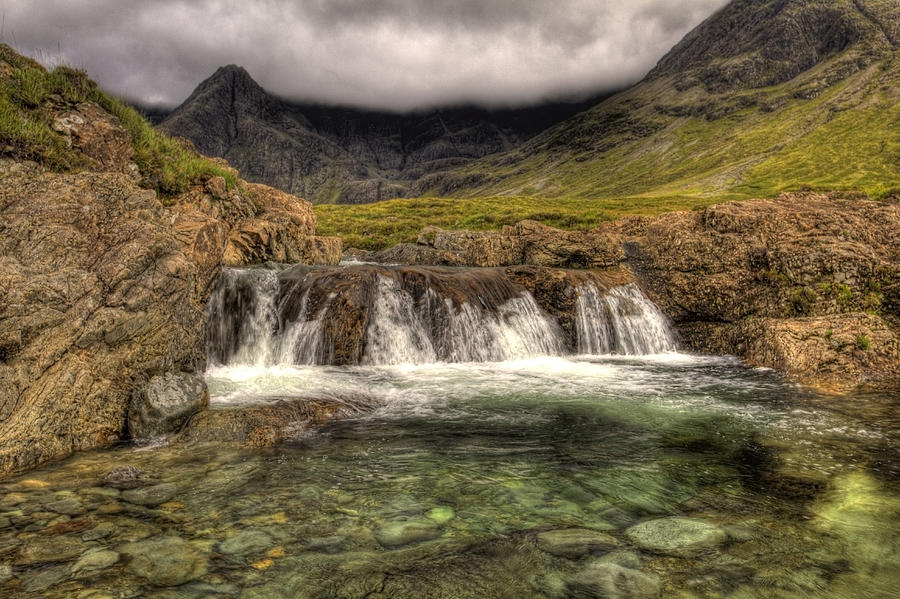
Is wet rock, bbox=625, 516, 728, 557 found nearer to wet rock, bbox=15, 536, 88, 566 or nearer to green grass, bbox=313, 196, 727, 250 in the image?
wet rock, bbox=15, 536, 88, 566

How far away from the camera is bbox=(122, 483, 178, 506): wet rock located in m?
6.04

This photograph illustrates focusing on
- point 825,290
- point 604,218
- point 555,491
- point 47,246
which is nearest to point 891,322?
point 825,290

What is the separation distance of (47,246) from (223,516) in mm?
6902

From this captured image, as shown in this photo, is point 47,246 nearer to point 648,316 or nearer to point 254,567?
point 254,567

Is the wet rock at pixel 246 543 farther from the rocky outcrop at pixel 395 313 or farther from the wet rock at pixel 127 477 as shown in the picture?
the rocky outcrop at pixel 395 313

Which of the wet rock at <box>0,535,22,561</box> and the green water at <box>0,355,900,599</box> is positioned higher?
the wet rock at <box>0,535,22,561</box>

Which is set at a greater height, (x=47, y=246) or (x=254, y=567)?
(x=47, y=246)

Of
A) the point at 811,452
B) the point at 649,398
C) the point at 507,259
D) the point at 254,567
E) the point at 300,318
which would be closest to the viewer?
the point at 254,567

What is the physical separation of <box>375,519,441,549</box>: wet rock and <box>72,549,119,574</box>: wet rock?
264 cm

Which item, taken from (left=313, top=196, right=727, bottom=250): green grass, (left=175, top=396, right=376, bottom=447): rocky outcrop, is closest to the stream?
(left=175, top=396, right=376, bottom=447): rocky outcrop

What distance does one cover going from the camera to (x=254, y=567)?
468 cm

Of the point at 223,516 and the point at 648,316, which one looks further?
the point at 648,316

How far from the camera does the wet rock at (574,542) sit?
507 cm

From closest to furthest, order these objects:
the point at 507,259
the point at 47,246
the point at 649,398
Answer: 1. the point at 47,246
2. the point at 649,398
3. the point at 507,259
